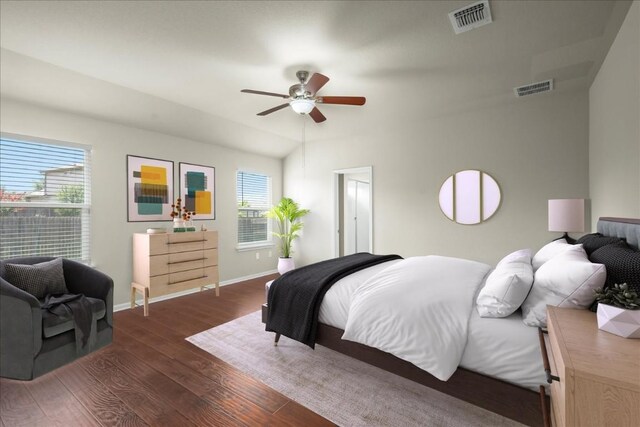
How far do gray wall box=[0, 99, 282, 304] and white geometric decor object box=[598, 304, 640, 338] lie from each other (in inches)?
179

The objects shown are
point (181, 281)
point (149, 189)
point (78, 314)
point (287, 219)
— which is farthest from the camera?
point (287, 219)

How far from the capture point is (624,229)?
1.79 metres

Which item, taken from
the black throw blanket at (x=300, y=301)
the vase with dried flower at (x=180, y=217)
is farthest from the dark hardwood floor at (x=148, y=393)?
the vase with dried flower at (x=180, y=217)

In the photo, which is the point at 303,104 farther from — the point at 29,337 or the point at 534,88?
the point at 29,337

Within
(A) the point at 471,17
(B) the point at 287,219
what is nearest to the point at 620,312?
(A) the point at 471,17

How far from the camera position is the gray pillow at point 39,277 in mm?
2320

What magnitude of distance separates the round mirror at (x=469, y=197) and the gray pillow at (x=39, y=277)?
4.52m

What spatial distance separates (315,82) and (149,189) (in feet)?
9.36

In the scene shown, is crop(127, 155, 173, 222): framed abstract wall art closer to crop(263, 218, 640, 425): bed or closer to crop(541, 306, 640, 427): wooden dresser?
crop(263, 218, 640, 425): bed

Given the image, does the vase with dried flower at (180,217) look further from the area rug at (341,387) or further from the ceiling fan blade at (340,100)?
the ceiling fan blade at (340,100)

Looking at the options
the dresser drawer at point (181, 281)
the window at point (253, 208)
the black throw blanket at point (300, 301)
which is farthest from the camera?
the window at point (253, 208)

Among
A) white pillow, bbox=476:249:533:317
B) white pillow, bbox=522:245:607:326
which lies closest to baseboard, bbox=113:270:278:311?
white pillow, bbox=476:249:533:317

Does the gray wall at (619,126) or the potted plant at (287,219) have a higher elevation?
the gray wall at (619,126)

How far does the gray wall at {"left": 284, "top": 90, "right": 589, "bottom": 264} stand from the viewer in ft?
11.6
